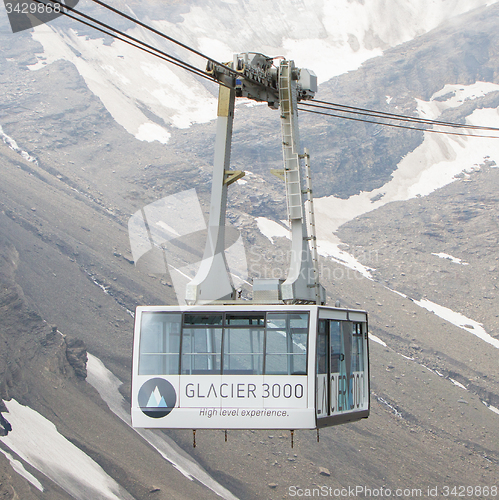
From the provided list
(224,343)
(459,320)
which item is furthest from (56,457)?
(459,320)

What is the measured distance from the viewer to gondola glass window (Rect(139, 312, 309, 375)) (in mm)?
9281

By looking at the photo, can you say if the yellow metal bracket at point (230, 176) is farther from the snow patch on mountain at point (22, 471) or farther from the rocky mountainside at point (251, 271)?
the snow patch on mountain at point (22, 471)

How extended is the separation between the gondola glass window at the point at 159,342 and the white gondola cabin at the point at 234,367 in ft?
0.05

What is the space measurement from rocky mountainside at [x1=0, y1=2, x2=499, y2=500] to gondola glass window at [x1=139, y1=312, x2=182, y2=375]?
19656 mm

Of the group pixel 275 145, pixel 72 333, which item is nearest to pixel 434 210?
pixel 275 145

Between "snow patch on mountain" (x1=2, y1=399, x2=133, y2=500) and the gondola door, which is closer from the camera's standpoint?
the gondola door

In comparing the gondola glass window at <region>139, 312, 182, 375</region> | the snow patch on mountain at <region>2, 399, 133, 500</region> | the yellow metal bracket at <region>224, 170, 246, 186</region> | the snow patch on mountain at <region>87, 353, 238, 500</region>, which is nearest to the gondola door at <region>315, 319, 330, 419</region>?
the gondola glass window at <region>139, 312, 182, 375</region>

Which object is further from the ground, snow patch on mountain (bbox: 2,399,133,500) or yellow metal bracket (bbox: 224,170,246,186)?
yellow metal bracket (bbox: 224,170,246,186)

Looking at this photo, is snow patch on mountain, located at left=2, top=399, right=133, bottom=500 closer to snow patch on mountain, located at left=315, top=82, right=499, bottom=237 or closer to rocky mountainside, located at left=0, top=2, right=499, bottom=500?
rocky mountainside, located at left=0, top=2, right=499, bottom=500

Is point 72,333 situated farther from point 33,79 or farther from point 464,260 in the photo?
Answer: point 33,79

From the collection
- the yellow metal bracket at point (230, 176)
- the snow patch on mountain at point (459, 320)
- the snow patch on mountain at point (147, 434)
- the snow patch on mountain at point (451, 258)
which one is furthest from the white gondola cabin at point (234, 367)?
the snow patch on mountain at point (451, 258)

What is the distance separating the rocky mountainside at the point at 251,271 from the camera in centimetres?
3322

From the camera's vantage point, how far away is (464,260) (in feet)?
222

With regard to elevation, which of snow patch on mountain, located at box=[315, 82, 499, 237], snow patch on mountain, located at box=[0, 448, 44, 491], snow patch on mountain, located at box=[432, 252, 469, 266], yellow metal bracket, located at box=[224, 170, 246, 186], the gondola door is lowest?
snow patch on mountain, located at box=[0, 448, 44, 491]
